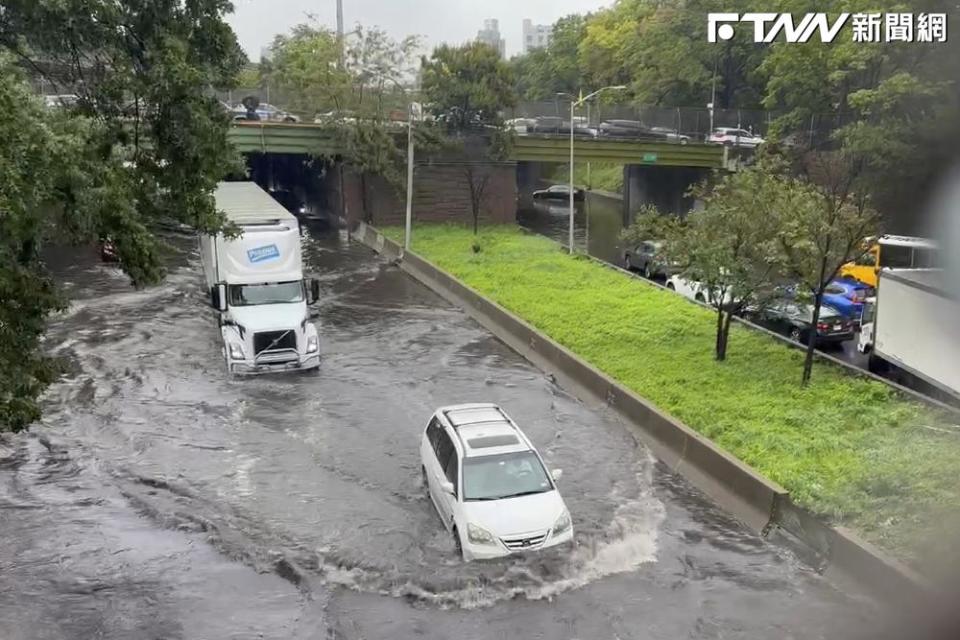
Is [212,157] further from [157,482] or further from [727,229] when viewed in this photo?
[727,229]

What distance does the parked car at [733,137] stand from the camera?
48562mm

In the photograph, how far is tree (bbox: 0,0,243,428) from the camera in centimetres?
862

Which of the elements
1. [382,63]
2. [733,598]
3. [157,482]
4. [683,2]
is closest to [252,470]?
[157,482]

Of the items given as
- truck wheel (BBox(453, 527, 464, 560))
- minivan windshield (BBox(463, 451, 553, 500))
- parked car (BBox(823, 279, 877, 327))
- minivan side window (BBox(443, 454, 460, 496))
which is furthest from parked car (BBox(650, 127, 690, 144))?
truck wheel (BBox(453, 527, 464, 560))

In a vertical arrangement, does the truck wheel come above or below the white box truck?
below

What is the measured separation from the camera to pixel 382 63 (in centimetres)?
4391

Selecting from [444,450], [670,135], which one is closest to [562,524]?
[444,450]

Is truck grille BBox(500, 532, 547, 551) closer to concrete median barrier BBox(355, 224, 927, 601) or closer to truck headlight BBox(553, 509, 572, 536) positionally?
truck headlight BBox(553, 509, 572, 536)

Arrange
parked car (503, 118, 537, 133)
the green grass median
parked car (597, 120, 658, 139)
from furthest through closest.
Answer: parked car (597, 120, 658, 139) → parked car (503, 118, 537, 133) → the green grass median

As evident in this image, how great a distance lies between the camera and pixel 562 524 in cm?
1218

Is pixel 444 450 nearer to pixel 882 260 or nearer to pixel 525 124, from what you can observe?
pixel 882 260

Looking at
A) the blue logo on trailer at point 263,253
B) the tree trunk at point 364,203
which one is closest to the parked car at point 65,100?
the blue logo on trailer at point 263,253

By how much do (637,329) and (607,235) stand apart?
2780 cm

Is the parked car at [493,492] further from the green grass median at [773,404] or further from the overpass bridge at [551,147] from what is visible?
the overpass bridge at [551,147]
